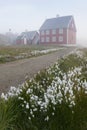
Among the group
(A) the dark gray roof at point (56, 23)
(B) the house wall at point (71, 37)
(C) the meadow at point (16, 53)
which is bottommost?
(C) the meadow at point (16, 53)

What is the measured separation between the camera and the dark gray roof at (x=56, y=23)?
237 feet

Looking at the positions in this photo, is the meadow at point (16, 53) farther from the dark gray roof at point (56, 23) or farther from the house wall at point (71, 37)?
the dark gray roof at point (56, 23)

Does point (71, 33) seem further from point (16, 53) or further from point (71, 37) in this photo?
point (16, 53)

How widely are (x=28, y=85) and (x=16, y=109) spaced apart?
156cm

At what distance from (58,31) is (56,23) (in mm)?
3834

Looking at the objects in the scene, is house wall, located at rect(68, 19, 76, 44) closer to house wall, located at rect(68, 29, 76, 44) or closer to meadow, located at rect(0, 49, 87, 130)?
house wall, located at rect(68, 29, 76, 44)

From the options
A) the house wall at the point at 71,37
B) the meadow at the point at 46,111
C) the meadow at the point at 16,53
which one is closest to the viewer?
the meadow at the point at 46,111

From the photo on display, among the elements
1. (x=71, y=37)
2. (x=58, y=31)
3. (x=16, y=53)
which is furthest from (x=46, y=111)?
(x=71, y=37)

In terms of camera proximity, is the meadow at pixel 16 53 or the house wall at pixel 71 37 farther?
the house wall at pixel 71 37

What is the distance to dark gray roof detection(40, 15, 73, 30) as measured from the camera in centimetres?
7211

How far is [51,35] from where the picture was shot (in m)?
75.6

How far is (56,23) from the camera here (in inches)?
2968

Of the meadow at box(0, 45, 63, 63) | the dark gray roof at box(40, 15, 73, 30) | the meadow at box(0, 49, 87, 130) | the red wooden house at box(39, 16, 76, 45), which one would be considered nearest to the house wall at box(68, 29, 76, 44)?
the red wooden house at box(39, 16, 76, 45)

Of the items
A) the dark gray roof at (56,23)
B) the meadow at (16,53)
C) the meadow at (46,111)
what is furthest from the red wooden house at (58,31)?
the meadow at (46,111)
